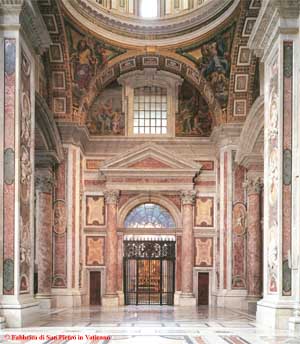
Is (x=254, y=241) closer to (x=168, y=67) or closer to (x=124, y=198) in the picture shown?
(x=124, y=198)

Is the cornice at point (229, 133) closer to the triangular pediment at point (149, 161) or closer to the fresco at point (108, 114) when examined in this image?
the triangular pediment at point (149, 161)

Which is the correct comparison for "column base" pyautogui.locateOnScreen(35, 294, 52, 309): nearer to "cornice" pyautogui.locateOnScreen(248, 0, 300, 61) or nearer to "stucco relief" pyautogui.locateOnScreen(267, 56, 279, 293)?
"stucco relief" pyautogui.locateOnScreen(267, 56, 279, 293)

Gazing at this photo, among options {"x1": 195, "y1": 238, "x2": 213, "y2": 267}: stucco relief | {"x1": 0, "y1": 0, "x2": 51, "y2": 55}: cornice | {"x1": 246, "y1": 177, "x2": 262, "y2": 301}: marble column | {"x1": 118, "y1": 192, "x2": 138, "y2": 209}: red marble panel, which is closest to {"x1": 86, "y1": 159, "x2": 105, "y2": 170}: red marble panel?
{"x1": 118, "y1": 192, "x2": 138, "y2": 209}: red marble panel

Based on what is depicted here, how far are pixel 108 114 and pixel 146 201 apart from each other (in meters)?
3.94

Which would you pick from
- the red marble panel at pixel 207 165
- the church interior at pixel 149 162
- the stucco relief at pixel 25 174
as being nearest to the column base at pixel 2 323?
the stucco relief at pixel 25 174

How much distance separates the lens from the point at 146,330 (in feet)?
53.3

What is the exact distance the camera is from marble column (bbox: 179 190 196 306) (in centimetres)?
2794

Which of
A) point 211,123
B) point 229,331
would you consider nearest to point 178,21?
point 211,123

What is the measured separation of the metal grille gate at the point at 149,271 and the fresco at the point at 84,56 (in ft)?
21.2

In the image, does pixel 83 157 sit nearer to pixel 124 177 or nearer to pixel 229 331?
pixel 124 177

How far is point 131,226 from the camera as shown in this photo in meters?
29.0

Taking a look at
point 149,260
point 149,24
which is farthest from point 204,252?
point 149,24

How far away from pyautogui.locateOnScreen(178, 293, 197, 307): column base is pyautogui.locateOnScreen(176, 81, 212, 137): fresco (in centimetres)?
645

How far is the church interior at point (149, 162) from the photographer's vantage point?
25094mm
